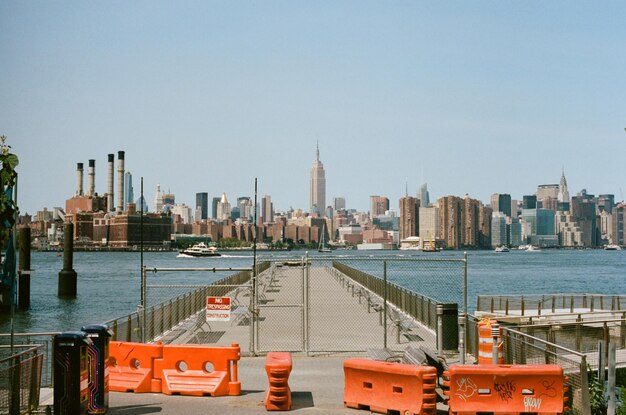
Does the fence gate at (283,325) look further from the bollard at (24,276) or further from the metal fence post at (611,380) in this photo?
the bollard at (24,276)

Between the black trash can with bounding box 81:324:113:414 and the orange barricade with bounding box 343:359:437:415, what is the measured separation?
4195 millimetres

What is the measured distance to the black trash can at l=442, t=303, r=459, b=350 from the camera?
21.3 meters

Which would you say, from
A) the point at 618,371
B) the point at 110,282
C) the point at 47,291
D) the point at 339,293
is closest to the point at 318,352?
the point at 618,371

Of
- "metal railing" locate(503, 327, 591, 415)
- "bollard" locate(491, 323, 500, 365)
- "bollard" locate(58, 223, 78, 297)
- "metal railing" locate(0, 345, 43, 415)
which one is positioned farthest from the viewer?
"bollard" locate(58, 223, 78, 297)

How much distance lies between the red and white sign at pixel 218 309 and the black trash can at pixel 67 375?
7.00 metres

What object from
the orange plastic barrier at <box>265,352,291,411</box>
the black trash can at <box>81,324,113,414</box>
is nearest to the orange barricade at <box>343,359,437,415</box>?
the orange plastic barrier at <box>265,352,291,411</box>

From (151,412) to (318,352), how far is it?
26.2 ft

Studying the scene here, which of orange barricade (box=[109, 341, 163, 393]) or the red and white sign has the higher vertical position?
the red and white sign

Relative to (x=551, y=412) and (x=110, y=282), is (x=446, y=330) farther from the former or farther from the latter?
(x=110, y=282)

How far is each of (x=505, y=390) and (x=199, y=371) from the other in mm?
5746

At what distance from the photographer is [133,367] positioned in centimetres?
1600

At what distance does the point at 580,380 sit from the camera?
43.6 feet

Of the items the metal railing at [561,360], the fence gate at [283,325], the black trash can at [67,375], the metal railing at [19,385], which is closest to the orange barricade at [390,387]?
the metal railing at [561,360]

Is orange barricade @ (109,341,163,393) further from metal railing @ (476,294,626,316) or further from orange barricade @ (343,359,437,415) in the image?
metal railing @ (476,294,626,316)
